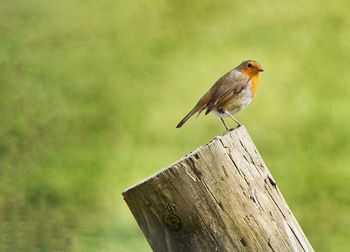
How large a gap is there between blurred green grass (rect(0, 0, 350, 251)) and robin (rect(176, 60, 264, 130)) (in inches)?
75.0

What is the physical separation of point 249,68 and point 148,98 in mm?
3093

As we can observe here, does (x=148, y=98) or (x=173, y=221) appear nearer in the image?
(x=173, y=221)

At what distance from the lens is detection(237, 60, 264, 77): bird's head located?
11.9 feet

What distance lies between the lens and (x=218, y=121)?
6.17 metres

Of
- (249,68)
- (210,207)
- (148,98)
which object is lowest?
(210,207)

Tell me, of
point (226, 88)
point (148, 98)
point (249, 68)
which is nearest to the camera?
point (226, 88)

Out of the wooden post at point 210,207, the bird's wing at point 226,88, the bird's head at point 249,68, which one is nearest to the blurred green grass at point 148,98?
the bird's head at point 249,68

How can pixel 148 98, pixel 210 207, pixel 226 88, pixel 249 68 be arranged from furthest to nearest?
pixel 148 98
pixel 249 68
pixel 226 88
pixel 210 207

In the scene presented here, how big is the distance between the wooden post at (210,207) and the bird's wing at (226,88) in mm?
1426

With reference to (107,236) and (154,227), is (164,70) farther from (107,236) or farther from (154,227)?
(154,227)

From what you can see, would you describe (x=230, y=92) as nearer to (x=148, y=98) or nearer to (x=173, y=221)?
(x=173, y=221)

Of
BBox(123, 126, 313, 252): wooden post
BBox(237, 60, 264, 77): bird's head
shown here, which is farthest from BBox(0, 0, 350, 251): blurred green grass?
BBox(123, 126, 313, 252): wooden post

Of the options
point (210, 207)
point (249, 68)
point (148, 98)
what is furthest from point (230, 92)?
point (148, 98)

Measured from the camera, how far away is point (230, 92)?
11.1 ft
